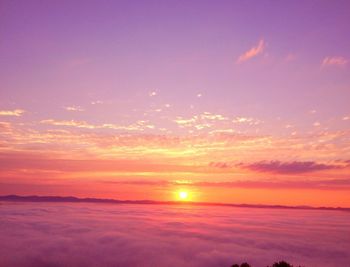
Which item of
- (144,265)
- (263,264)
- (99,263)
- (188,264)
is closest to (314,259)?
(263,264)

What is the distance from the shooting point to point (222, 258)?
654ft

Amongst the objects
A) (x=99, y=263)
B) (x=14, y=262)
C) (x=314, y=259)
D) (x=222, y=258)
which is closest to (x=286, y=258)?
(x=314, y=259)

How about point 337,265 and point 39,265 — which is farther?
point 39,265

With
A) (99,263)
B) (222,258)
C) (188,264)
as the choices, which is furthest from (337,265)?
(99,263)

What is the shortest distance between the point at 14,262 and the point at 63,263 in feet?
78.1

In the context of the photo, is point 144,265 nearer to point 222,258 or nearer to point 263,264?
point 222,258

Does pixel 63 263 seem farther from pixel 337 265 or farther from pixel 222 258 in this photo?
pixel 337 265

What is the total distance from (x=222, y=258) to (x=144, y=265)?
121 feet

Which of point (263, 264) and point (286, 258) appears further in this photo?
point (286, 258)

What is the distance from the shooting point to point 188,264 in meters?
196

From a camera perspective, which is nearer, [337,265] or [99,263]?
[337,265]

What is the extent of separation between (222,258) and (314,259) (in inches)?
1658

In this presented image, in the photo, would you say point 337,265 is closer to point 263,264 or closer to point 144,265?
point 263,264

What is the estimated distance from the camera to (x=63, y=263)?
19800 centimetres
